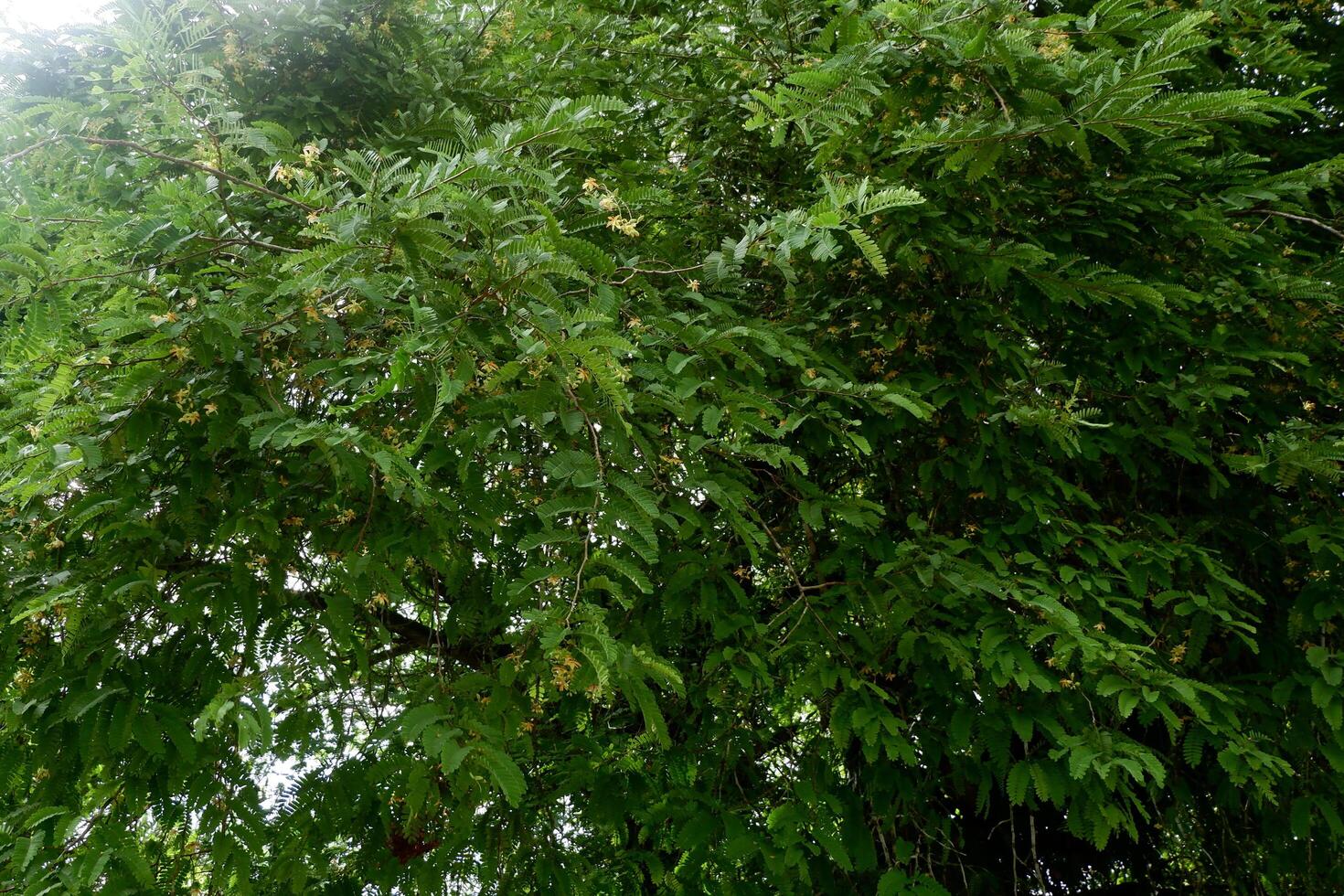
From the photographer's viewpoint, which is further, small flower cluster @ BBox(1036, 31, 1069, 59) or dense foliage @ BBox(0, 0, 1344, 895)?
small flower cluster @ BBox(1036, 31, 1069, 59)

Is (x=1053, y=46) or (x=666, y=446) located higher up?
(x=1053, y=46)

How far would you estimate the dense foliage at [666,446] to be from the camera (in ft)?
8.44

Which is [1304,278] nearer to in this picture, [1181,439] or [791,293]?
[1181,439]

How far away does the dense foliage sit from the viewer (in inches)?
101

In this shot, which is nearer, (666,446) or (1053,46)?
(666,446)

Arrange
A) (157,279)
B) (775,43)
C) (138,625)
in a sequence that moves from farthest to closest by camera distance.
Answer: (775,43) → (138,625) → (157,279)

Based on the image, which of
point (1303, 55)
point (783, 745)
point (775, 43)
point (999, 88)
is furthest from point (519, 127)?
point (1303, 55)

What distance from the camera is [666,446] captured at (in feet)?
10.7

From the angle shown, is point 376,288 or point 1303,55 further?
point 1303,55

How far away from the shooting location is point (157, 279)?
104 inches

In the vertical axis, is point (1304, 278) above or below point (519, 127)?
below

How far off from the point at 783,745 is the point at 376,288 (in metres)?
2.88

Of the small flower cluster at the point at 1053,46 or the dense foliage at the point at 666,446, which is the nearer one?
the dense foliage at the point at 666,446

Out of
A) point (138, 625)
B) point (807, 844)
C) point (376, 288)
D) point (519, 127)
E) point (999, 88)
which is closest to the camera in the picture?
point (519, 127)
